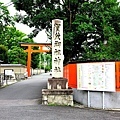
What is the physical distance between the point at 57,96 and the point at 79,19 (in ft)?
46.4

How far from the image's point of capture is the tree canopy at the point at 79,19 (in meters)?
26.4

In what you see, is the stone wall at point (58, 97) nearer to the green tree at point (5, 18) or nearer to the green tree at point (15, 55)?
the green tree at point (5, 18)

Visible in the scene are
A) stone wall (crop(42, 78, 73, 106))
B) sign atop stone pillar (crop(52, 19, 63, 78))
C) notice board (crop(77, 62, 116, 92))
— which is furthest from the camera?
sign atop stone pillar (crop(52, 19, 63, 78))

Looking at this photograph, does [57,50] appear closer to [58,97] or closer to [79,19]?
[58,97]

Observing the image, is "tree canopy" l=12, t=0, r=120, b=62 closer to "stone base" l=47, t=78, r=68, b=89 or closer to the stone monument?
the stone monument

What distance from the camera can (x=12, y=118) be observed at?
939 cm

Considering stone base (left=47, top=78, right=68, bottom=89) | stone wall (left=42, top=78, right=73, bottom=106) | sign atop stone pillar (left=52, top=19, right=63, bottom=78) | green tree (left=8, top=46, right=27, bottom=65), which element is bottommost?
stone wall (left=42, top=78, right=73, bottom=106)

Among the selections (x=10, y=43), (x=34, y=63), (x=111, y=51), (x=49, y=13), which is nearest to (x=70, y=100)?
(x=111, y=51)

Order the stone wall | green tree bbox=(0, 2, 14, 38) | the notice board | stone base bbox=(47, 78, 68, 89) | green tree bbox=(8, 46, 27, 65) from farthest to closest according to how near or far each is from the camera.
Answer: green tree bbox=(8, 46, 27, 65) < green tree bbox=(0, 2, 14, 38) < stone base bbox=(47, 78, 68, 89) < the stone wall < the notice board

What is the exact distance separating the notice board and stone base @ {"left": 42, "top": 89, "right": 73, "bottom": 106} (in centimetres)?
82

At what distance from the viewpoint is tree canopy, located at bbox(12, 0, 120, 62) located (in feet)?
86.7

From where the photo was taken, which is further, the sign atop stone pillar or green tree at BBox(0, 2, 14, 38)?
green tree at BBox(0, 2, 14, 38)

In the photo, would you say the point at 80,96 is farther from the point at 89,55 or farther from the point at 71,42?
the point at 71,42

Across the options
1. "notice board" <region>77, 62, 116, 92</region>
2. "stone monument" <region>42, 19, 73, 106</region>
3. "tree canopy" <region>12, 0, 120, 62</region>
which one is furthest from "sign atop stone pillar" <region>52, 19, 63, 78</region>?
"tree canopy" <region>12, 0, 120, 62</region>
